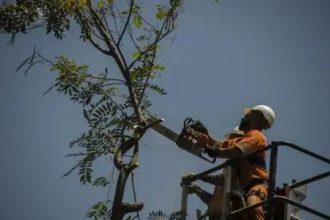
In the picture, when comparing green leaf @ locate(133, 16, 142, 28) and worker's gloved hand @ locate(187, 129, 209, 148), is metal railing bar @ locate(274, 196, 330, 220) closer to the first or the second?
worker's gloved hand @ locate(187, 129, 209, 148)

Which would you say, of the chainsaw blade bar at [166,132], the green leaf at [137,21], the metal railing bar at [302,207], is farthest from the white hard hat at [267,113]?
the green leaf at [137,21]

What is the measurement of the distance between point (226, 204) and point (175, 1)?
4383 mm

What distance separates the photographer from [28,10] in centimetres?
935

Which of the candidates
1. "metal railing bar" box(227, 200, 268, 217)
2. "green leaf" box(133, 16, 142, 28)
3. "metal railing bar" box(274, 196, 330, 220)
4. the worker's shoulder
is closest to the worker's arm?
the worker's shoulder

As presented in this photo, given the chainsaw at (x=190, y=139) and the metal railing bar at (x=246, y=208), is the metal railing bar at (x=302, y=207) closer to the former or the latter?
the metal railing bar at (x=246, y=208)

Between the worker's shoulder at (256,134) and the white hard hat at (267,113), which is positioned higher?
the white hard hat at (267,113)

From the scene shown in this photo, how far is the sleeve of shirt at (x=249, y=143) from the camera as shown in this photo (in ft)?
22.3

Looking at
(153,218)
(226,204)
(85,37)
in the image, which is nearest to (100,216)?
(153,218)

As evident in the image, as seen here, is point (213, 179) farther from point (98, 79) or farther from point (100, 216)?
point (98, 79)

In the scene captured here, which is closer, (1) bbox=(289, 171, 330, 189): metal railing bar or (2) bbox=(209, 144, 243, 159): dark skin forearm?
(1) bbox=(289, 171, 330, 189): metal railing bar

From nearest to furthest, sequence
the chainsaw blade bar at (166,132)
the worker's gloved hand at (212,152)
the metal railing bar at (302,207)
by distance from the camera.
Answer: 1. the metal railing bar at (302,207)
2. the worker's gloved hand at (212,152)
3. the chainsaw blade bar at (166,132)

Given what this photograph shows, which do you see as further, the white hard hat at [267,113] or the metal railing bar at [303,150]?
the white hard hat at [267,113]

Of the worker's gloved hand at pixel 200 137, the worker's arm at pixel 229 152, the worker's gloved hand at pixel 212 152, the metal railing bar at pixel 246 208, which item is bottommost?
the metal railing bar at pixel 246 208

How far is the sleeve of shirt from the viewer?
680 cm
